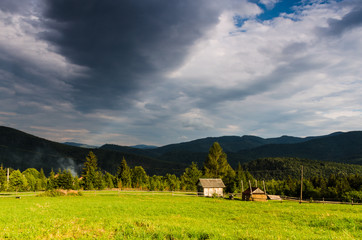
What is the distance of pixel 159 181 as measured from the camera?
9131cm

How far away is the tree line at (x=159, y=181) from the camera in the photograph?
223 feet

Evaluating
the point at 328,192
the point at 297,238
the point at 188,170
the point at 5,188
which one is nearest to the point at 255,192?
the point at 188,170

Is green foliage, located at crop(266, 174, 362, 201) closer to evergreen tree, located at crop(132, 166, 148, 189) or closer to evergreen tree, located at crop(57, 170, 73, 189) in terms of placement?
evergreen tree, located at crop(132, 166, 148, 189)

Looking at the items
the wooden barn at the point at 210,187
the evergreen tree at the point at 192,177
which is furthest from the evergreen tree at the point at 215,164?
the wooden barn at the point at 210,187

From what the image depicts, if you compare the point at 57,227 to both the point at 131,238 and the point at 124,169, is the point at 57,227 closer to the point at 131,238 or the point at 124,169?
the point at 131,238

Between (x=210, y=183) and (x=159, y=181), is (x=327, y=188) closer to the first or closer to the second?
(x=210, y=183)

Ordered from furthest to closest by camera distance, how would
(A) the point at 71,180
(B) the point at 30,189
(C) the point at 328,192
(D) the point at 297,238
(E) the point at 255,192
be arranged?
(C) the point at 328,192, (B) the point at 30,189, (A) the point at 71,180, (E) the point at 255,192, (D) the point at 297,238

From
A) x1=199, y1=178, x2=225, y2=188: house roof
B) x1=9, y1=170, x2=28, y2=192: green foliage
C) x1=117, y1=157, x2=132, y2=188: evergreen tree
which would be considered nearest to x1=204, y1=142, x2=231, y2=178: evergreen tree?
x1=199, y1=178, x2=225, y2=188: house roof

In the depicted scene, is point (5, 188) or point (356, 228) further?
point (5, 188)

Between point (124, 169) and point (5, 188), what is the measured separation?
126ft

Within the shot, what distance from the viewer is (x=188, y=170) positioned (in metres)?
87.2

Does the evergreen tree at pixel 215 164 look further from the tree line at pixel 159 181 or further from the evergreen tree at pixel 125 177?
the evergreen tree at pixel 125 177

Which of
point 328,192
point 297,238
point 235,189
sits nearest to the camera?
point 297,238

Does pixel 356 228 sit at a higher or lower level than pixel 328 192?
higher
